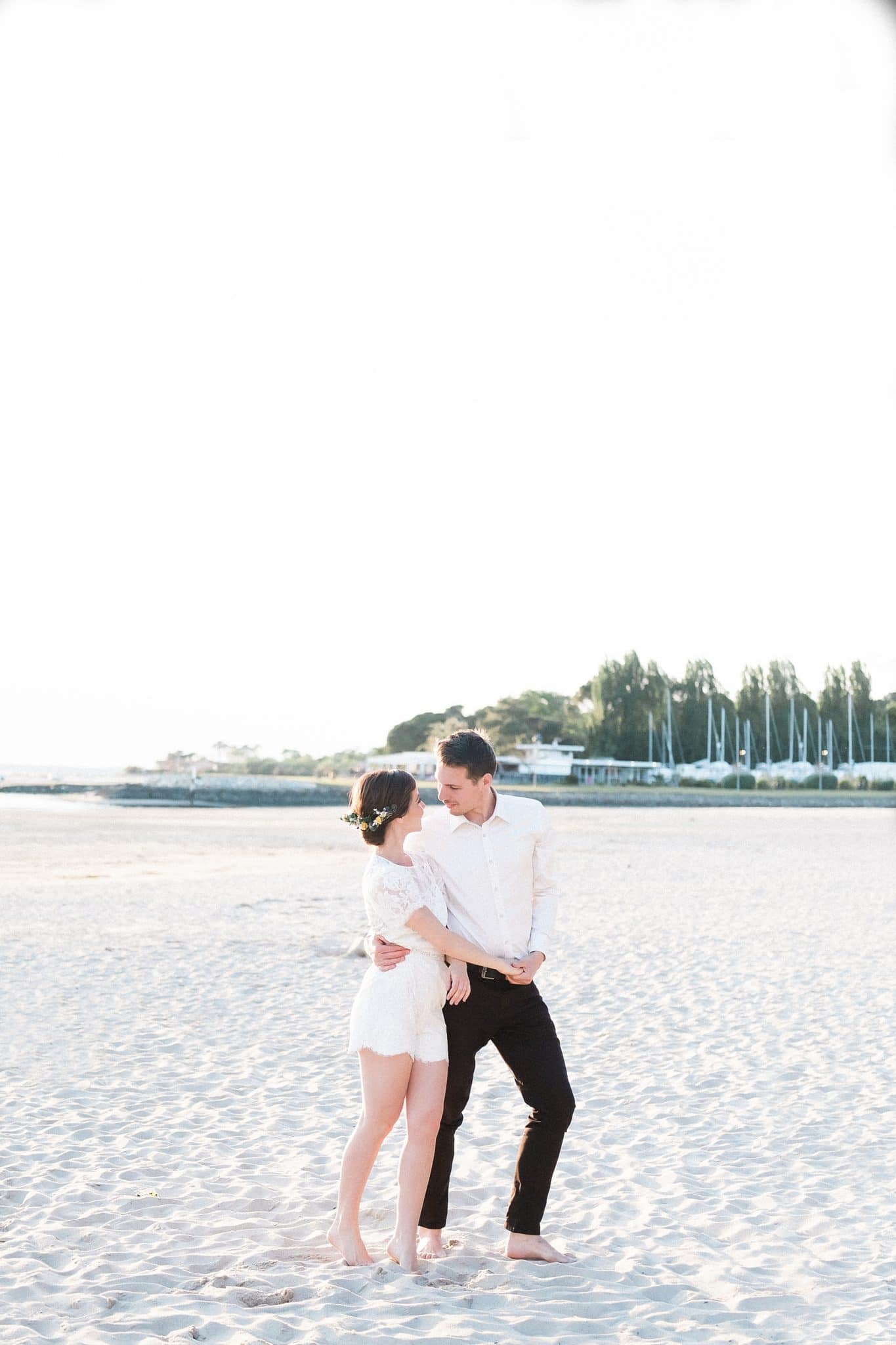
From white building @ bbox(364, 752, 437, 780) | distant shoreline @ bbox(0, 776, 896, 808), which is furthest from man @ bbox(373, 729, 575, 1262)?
white building @ bbox(364, 752, 437, 780)

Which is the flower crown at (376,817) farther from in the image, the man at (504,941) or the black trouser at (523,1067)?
the black trouser at (523,1067)

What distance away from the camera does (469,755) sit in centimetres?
408

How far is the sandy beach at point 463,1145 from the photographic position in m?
3.89

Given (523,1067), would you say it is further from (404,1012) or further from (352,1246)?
(352,1246)

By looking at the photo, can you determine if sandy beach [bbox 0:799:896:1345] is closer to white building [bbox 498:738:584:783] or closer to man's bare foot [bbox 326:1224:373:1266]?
man's bare foot [bbox 326:1224:373:1266]

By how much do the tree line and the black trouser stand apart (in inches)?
3805

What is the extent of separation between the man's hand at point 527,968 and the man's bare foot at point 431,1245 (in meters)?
1.01

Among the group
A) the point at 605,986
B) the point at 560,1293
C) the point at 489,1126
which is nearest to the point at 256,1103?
the point at 489,1126

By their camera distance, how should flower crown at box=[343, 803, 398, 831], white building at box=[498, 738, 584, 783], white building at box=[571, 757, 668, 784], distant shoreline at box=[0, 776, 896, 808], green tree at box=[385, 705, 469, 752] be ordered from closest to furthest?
flower crown at box=[343, 803, 398, 831], distant shoreline at box=[0, 776, 896, 808], white building at box=[498, 738, 584, 783], white building at box=[571, 757, 668, 784], green tree at box=[385, 705, 469, 752]

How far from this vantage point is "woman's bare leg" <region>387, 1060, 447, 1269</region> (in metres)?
4.06

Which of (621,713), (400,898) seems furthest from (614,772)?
(400,898)

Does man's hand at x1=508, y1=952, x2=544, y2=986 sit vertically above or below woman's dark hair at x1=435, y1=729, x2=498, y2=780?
below

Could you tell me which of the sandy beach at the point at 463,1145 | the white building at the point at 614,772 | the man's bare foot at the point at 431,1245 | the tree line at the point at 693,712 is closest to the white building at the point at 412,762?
the tree line at the point at 693,712

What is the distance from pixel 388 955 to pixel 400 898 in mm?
212
